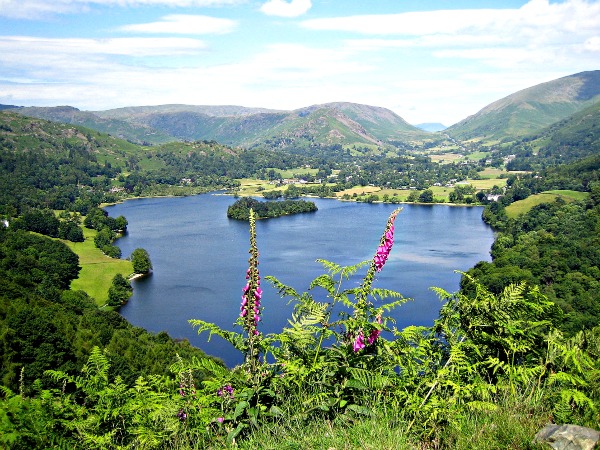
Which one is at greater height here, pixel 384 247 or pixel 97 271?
pixel 384 247

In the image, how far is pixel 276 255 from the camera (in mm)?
76000

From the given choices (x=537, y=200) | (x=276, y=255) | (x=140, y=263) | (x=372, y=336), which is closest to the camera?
(x=372, y=336)

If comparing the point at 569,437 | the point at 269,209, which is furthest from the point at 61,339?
the point at 269,209

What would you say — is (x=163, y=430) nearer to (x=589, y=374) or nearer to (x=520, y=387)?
(x=520, y=387)

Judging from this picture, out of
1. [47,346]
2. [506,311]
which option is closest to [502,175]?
[47,346]

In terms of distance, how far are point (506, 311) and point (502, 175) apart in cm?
19298

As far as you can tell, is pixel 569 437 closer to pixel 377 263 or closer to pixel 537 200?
pixel 377 263

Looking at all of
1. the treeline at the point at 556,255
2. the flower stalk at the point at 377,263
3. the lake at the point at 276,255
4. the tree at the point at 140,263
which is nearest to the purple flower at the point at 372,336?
the flower stalk at the point at 377,263

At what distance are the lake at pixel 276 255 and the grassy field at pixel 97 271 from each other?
4.22 m

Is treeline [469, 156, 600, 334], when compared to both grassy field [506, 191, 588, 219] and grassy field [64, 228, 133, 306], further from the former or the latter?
grassy field [64, 228, 133, 306]

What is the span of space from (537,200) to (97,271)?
96264mm

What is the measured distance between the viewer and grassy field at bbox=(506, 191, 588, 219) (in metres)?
105

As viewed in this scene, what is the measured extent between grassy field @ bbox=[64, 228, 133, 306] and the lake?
422cm

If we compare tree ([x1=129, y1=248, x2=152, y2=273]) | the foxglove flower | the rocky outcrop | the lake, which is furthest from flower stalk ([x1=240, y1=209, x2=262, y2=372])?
tree ([x1=129, y1=248, x2=152, y2=273])
